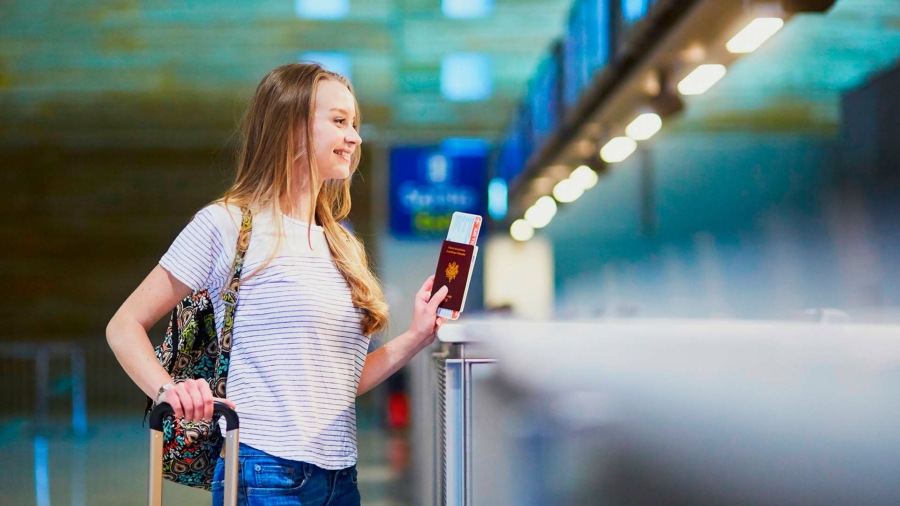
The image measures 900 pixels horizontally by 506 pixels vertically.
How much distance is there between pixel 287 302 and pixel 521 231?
31.9 feet

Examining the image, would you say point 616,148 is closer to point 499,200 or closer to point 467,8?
point 499,200

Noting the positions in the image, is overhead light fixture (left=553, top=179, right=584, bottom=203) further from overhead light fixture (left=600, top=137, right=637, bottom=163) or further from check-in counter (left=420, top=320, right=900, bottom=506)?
check-in counter (left=420, top=320, right=900, bottom=506)

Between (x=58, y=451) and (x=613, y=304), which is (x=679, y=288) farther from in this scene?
(x=58, y=451)

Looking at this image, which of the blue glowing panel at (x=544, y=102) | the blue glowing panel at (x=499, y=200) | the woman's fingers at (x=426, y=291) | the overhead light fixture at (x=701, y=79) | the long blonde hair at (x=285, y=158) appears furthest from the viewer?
the blue glowing panel at (x=499, y=200)

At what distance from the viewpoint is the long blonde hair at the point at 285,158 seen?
1483 mm

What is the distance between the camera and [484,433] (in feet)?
5.54

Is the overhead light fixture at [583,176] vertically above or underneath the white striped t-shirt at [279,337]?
above

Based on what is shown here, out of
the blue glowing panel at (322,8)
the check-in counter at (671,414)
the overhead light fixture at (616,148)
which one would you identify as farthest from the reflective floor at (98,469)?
the blue glowing panel at (322,8)

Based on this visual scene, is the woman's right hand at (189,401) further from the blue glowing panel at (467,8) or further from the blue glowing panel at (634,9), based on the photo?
the blue glowing panel at (467,8)

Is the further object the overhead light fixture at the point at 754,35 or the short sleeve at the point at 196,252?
the overhead light fixture at the point at 754,35

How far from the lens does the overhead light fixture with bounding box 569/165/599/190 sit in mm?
6852

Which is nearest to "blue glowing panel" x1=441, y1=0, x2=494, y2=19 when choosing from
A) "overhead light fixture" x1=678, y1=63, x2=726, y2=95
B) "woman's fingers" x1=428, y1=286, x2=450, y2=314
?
"overhead light fixture" x1=678, y1=63, x2=726, y2=95

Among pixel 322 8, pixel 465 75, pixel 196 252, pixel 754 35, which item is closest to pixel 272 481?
A: pixel 196 252

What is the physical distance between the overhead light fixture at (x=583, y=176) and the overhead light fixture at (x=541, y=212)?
1177 mm
